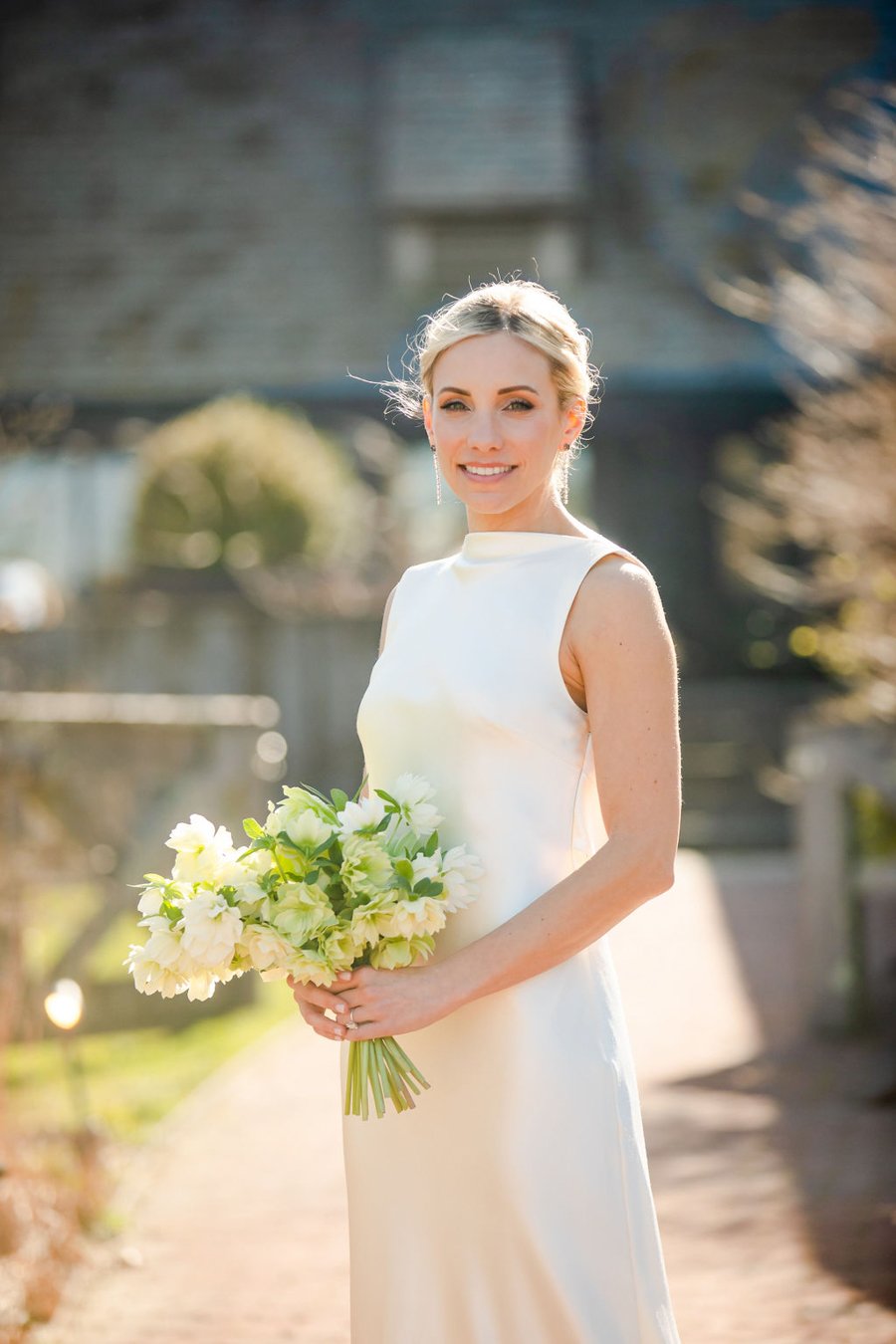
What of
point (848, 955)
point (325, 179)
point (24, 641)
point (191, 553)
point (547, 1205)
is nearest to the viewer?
point (547, 1205)

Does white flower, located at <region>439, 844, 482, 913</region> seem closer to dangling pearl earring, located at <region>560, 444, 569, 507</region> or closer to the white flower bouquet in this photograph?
the white flower bouquet

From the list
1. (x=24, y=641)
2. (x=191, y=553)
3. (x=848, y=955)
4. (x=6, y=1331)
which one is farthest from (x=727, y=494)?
(x=6, y=1331)

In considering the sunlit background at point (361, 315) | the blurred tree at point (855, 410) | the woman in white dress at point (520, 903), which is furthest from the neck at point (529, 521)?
the sunlit background at point (361, 315)

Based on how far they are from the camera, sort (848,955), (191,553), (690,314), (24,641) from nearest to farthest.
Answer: (848,955)
(24,641)
(191,553)
(690,314)

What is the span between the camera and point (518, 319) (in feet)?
8.17

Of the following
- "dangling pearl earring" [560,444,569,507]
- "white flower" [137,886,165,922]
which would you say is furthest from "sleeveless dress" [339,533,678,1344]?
"white flower" [137,886,165,922]

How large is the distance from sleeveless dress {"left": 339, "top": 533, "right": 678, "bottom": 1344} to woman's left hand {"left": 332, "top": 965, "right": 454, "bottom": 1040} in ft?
0.54

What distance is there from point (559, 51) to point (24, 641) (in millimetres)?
10753

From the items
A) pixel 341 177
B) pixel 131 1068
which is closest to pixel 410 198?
pixel 341 177

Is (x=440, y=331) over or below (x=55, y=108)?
below

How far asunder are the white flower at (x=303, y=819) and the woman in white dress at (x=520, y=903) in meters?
0.20

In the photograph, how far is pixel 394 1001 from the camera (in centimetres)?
231

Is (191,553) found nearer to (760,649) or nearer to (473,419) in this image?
(760,649)

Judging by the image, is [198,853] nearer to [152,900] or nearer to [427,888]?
[152,900]
